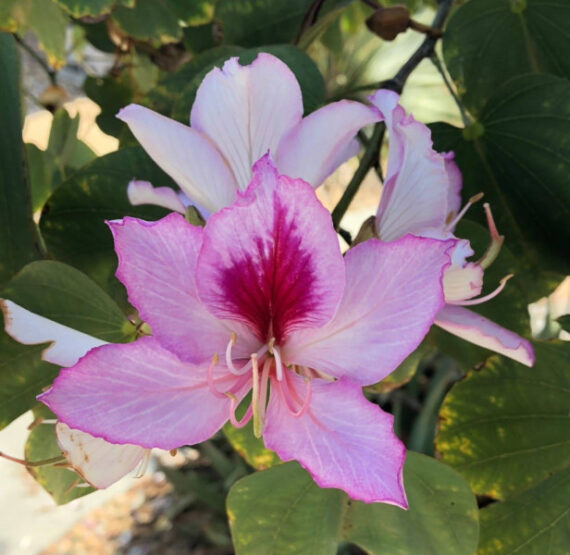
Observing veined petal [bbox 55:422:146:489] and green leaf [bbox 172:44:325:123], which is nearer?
veined petal [bbox 55:422:146:489]

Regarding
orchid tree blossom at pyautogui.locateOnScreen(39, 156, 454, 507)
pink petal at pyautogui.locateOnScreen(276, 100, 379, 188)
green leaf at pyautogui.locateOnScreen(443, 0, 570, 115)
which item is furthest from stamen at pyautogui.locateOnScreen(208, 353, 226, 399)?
green leaf at pyautogui.locateOnScreen(443, 0, 570, 115)

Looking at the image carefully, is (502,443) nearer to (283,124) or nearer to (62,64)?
(283,124)

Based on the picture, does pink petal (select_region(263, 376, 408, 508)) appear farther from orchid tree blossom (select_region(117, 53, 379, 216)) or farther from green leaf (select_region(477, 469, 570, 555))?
green leaf (select_region(477, 469, 570, 555))

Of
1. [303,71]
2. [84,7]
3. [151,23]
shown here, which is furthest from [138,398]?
[151,23]

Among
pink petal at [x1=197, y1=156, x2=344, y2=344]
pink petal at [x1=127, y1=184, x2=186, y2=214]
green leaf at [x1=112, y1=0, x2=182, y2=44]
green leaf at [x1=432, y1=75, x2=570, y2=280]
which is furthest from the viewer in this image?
green leaf at [x1=112, y1=0, x2=182, y2=44]

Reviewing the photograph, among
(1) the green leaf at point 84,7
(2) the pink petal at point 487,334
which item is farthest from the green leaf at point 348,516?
(1) the green leaf at point 84,7

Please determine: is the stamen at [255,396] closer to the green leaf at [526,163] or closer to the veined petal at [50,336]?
the veined petal at [50,336]

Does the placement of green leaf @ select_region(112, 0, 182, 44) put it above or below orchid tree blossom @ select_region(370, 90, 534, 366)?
above
